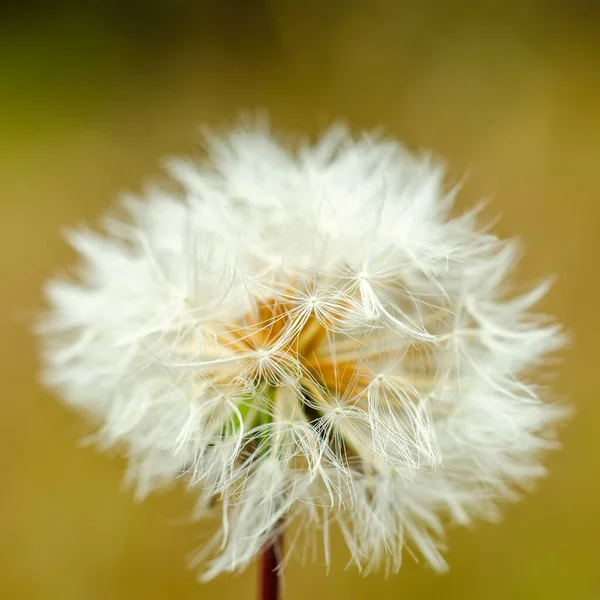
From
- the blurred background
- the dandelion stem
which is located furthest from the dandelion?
the blurred background

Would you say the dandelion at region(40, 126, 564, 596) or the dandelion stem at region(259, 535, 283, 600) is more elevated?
the dandelion at region(40, 126, 564, 596)

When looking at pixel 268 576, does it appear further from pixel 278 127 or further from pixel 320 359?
pixel 278 127

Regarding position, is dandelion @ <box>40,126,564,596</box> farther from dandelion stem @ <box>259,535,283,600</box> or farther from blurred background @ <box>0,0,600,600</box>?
blurred background @ <box>0,0,600,600</box>

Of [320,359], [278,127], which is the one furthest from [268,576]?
[278,127]

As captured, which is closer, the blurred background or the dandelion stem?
the dandelion stem

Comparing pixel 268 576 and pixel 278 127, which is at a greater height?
pixel 278 127

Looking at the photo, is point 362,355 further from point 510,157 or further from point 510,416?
point 510,157
